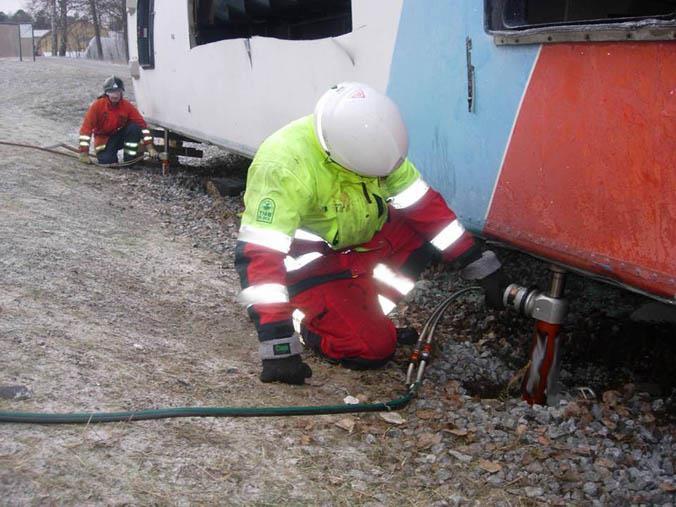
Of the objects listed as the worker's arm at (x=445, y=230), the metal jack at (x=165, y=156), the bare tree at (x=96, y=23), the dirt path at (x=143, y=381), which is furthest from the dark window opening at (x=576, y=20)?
the bare tree at (x=96, y=23)

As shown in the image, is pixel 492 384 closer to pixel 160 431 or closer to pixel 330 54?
pixel 160 431

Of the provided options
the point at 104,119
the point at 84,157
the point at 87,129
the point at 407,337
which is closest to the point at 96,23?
the point at 104,119

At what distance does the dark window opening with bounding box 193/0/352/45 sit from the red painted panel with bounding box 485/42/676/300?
3.98 meters

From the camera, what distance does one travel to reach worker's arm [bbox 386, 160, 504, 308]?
130 inches

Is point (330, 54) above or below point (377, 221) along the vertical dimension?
above

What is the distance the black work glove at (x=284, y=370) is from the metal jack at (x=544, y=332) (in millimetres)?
947

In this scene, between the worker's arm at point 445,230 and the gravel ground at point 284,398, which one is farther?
the worker's arm at point 445,230

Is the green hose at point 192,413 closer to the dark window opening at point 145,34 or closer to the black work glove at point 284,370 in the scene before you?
the black work glove at point 284,370

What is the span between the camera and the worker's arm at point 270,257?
2840mm

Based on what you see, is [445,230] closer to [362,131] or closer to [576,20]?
[362,131]

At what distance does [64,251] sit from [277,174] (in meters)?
2.22

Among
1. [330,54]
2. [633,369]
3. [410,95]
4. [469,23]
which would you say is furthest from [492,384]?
[330,54]

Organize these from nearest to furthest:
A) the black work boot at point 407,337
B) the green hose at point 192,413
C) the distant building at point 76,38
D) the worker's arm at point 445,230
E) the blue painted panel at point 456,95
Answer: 1. the green hose at point 192,413
2. the blue painted panel at point 456,95
3. the worker's arm at point 445,230
4. the black work boot at point 407,337
5. the distant building at point 76,38

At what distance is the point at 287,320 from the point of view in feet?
9.43
